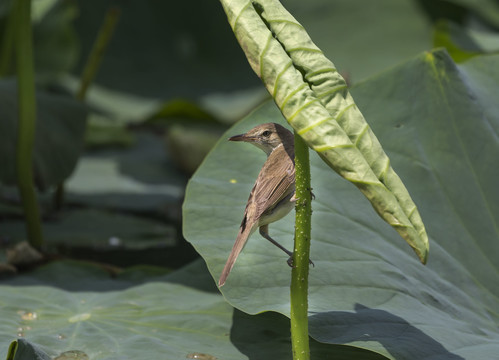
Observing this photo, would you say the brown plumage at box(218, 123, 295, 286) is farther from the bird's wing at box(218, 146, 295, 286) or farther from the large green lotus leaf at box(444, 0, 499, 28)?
the large green lotus leaf at box(444, 0, 499, 28)

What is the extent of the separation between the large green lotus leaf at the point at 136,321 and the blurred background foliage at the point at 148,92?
50 centimetres

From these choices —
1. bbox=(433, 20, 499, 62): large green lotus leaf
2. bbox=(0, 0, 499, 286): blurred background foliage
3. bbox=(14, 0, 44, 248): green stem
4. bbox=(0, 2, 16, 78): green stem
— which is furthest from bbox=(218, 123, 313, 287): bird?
bbox=(0, 2, 16, 78): green stem

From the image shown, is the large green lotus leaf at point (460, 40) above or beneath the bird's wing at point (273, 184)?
beneath

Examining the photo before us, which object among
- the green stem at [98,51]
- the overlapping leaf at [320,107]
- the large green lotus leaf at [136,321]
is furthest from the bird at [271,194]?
the green stem at [98,51]

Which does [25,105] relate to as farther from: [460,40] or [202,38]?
[202,38]

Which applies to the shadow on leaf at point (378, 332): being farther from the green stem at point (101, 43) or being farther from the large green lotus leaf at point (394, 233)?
the green stem at point (101, 43)

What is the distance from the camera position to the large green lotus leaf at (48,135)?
199cm

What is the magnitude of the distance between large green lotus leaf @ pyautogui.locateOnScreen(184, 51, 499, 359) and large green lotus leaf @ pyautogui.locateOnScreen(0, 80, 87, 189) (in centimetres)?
81

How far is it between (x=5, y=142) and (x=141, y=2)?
7.91 ft

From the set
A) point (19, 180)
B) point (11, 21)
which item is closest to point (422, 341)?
point (19, 180)

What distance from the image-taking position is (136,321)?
135cm

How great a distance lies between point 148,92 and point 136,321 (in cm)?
294

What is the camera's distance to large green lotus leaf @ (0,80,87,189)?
1994mm

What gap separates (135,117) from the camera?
4.04 m
